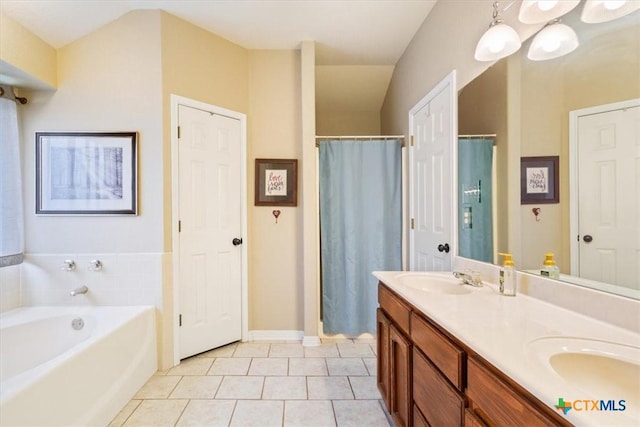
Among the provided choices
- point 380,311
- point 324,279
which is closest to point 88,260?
point 324,279

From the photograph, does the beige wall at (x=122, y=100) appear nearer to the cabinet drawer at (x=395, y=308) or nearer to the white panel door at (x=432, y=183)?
the cabinet drawer at (x=395, y=308)

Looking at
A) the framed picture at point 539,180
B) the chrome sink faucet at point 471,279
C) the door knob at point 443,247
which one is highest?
the framed picture at point 539,180

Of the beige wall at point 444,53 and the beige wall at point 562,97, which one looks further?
the beige wall at point 444,53

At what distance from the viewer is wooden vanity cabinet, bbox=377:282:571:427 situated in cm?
67

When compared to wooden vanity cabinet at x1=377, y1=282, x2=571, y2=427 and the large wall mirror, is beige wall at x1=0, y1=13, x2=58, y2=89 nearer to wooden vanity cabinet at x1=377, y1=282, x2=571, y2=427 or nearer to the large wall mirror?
wooden vanity cabinet at x1=377, y1=282, x2=571, y2=427

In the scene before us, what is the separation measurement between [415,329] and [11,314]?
2785 mm

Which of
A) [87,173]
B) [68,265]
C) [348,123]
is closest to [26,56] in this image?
[87,173]

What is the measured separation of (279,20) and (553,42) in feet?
6.60

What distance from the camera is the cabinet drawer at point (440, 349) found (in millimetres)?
887

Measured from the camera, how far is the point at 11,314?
79.4 inches

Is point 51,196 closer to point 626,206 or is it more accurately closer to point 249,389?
point 249,389

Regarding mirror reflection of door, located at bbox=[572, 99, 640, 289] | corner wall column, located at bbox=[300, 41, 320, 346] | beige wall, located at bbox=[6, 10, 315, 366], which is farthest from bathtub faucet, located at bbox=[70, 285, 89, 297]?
mirror reflection of door, located at bbox=[572, 99, 640, 289]

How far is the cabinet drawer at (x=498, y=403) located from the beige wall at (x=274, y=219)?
2055 millimetres

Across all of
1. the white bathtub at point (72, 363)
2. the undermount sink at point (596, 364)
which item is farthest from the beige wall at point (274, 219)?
the undermount sink at point (596, 364)
